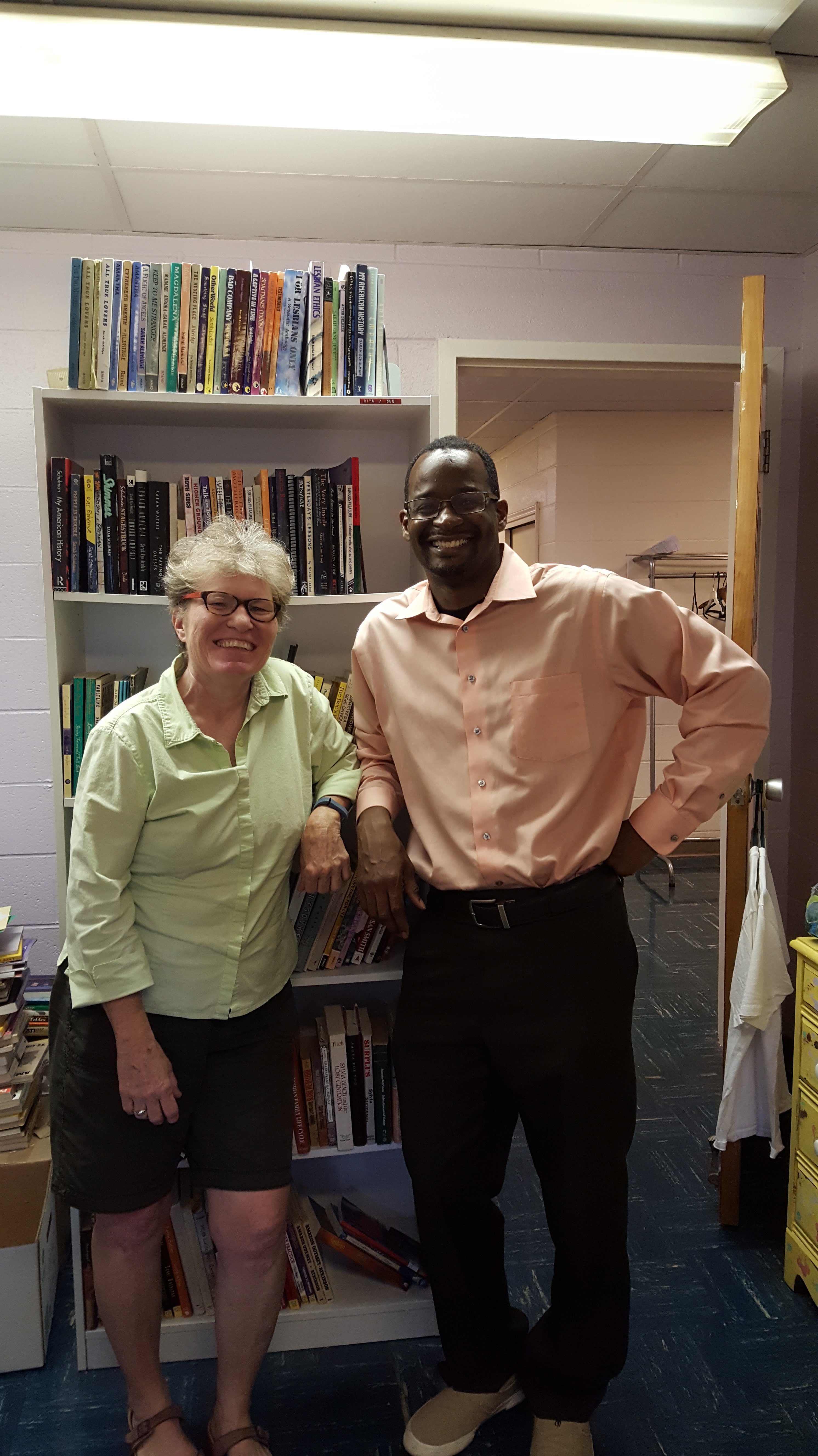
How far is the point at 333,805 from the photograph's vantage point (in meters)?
1.63

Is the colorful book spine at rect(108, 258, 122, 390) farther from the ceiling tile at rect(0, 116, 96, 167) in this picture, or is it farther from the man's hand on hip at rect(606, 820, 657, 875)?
the man's hand on hip at rect(606, 820, 657, 875)

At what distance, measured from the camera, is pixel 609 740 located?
5.08ft

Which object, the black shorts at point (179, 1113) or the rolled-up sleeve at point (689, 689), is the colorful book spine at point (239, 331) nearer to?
the rolled-up sleeve at point (689, 689)

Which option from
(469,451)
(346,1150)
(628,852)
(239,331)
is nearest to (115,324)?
(239,331)

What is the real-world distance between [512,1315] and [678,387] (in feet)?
15.6

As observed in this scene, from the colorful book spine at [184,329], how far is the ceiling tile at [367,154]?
0.51 m

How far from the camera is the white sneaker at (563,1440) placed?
1541 millimetres

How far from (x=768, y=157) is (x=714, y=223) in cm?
39

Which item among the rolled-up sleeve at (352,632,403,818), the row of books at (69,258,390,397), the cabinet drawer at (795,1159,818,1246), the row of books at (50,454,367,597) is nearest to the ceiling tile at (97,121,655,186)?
the row of books at (69,258,390,397)

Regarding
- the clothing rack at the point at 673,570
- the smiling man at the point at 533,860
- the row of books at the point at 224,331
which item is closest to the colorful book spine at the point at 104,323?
the row of books at the point at 224,331

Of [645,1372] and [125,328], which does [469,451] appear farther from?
[645,1372]

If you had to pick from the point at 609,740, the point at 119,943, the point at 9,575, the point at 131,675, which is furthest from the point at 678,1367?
the point at 9,575

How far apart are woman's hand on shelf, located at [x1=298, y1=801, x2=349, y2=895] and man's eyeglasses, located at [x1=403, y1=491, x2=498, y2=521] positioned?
0.55 m

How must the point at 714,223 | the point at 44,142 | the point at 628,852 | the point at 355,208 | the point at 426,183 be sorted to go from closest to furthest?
the point at 628,852 → the point at 44,142 → the point at 426,183 → the point at 355,208 → the point at 714,223
